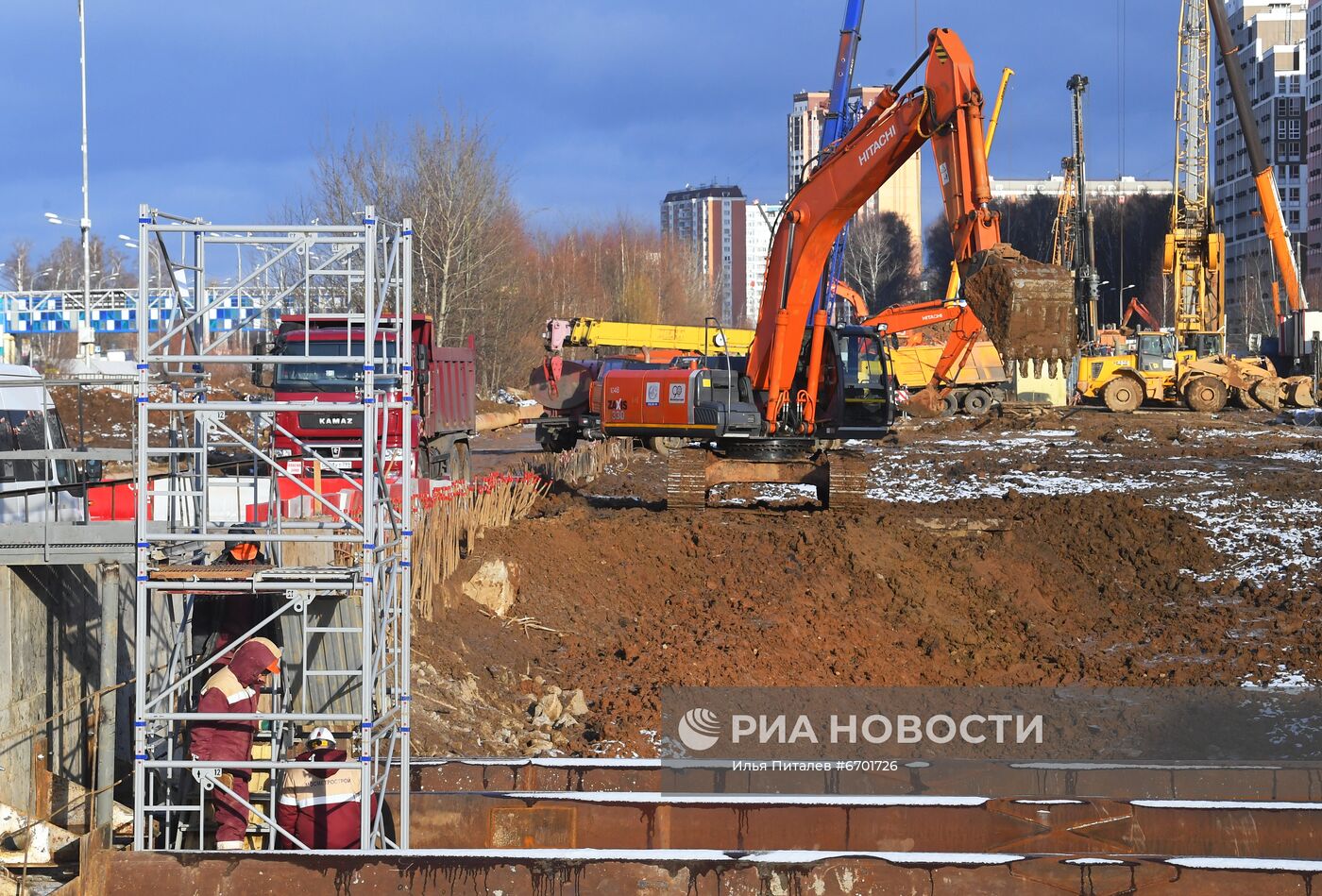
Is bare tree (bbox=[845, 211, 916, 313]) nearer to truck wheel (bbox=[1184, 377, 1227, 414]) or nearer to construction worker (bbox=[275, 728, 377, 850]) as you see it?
truck wheel (bbox=[1184, 377, 1227, 414])

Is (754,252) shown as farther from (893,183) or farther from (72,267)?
(72,267)

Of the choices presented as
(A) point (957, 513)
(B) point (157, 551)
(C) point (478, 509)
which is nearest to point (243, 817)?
(B) point (157, 551)

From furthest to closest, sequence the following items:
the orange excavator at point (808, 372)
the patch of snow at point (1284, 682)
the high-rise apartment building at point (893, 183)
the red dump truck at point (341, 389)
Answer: the high-rise apartment building at point (893, 183), the red dump truck at point (341, 389), the orange excavator at point (808, 372), the patch of snow at point (1284, 682)

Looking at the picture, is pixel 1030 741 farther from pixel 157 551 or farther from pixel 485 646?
pixel 157 551

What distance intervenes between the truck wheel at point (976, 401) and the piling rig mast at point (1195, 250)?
10.8 metres

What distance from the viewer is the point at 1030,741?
37.6 ft

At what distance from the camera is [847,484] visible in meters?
17.5

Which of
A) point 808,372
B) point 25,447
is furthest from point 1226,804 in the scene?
point 25,447

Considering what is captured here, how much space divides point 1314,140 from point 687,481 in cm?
8688

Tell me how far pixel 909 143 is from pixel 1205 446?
13.6 m

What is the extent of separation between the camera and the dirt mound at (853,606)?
41.5 ft

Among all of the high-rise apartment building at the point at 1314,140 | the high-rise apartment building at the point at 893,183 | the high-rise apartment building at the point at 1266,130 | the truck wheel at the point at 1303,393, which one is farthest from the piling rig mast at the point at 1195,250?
the high-rise apartment building at the point at 893,183

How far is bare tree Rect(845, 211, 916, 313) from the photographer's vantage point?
328ft

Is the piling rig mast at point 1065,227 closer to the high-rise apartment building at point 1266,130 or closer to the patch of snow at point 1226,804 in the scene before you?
the high-rise apartment building at point 1266,130
